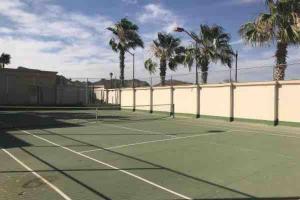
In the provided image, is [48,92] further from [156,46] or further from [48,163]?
[48,163]

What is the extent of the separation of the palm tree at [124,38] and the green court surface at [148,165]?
31.7m

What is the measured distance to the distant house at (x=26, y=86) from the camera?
51656 millimetres

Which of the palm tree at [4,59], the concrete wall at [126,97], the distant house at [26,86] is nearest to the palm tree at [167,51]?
the concrete wall at [126,97]

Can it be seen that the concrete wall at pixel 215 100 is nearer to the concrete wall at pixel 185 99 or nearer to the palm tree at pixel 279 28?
the concrete wall at pixel 185 99

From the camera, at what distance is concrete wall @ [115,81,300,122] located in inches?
1053

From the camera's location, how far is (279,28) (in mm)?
29219

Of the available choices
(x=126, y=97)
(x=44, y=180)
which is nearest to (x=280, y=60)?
(x=44, y=180)

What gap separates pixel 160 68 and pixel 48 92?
15.1 meters

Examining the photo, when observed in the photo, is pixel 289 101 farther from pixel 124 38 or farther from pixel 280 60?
pixel 124 38

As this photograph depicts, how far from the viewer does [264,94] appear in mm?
28297

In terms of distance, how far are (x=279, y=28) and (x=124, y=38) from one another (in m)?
27.6

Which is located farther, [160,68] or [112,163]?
[160,68]

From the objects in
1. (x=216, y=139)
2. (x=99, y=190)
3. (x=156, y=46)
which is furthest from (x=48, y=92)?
(x=99, y=190)

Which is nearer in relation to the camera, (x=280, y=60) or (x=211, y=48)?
(x=280, y=60)
